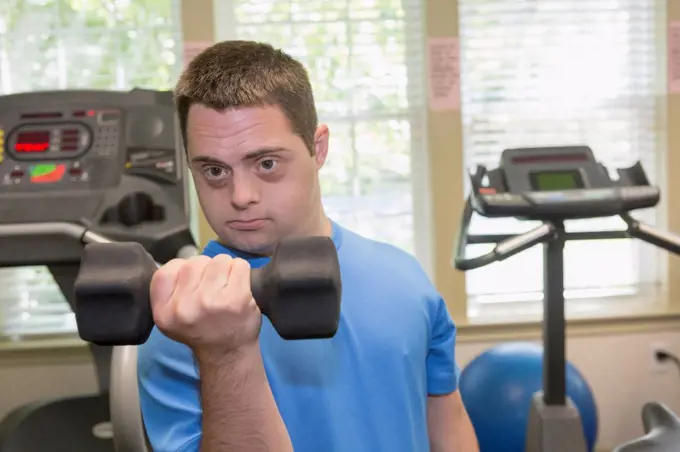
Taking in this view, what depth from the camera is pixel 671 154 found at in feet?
9.20

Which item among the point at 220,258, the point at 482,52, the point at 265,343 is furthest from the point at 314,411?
the point at 482,52

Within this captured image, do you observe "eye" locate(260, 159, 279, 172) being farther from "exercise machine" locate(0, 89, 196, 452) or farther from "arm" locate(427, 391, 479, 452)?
"exercise machine" locate(0, 89, 196, 452)

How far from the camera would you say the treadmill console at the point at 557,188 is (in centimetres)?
189

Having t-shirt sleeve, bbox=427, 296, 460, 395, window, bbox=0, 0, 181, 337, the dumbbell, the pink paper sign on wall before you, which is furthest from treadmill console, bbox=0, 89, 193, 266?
the dumbbell

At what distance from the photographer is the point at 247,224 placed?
984 millimetres

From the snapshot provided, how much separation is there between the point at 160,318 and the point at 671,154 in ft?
8.63

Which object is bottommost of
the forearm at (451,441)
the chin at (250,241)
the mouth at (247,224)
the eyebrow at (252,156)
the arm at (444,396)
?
the forearm at (451,441)

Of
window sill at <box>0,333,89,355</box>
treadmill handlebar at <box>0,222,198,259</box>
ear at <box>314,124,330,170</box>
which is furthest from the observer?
window sill at <box>0,333,89,355</box>

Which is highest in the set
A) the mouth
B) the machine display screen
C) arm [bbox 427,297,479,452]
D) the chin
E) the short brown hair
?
the short brown hair

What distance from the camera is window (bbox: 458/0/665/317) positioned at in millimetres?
2836

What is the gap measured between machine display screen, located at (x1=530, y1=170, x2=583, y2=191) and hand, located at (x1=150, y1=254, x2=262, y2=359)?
57.7 inches

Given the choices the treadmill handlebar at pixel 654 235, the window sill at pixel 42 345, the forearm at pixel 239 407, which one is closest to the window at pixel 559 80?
the treadmill handlebar at pixel 654 235

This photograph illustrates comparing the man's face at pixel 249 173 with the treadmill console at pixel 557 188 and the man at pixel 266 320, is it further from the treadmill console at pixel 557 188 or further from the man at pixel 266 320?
the treadmill console at pixel 557 188

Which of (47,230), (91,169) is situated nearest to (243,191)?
(47,230)
